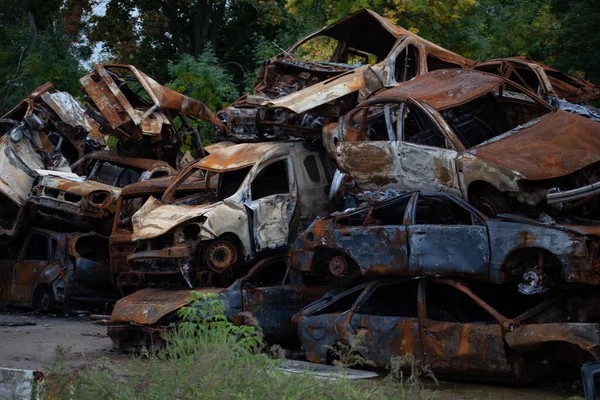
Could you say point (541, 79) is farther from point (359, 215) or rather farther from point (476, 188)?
point (359, 215)

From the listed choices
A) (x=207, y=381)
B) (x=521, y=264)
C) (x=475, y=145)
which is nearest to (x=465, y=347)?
(x=521, y=264)

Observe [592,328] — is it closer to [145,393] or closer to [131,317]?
[145,393]

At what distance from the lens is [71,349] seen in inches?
410

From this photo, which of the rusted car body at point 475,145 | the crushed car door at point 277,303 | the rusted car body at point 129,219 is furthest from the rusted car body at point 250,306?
the rusted car body at point 475,145

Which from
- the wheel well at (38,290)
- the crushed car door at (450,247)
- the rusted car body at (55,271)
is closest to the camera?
the crushed car door at (450,247)

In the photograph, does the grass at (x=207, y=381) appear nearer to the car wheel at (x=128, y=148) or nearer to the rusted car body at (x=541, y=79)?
the rusted car body at (x=541, y=79)

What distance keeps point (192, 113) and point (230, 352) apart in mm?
11926

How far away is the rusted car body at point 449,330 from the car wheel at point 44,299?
20.9 feet

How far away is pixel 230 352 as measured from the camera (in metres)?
6.86

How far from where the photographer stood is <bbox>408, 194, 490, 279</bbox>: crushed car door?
9.98 meters

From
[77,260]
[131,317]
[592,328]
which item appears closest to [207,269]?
[131,317]

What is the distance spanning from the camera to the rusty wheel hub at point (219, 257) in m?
12.6

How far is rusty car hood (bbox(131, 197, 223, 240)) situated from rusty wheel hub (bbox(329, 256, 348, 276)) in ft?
6.99

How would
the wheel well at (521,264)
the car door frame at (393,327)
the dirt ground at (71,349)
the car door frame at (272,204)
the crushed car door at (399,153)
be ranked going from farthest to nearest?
the car door frame at (272,204) < the crushed car door at (399,153) < the car door frame at (393,327) < the wheel well at (521,264) < the dirt ground at (71,349)
